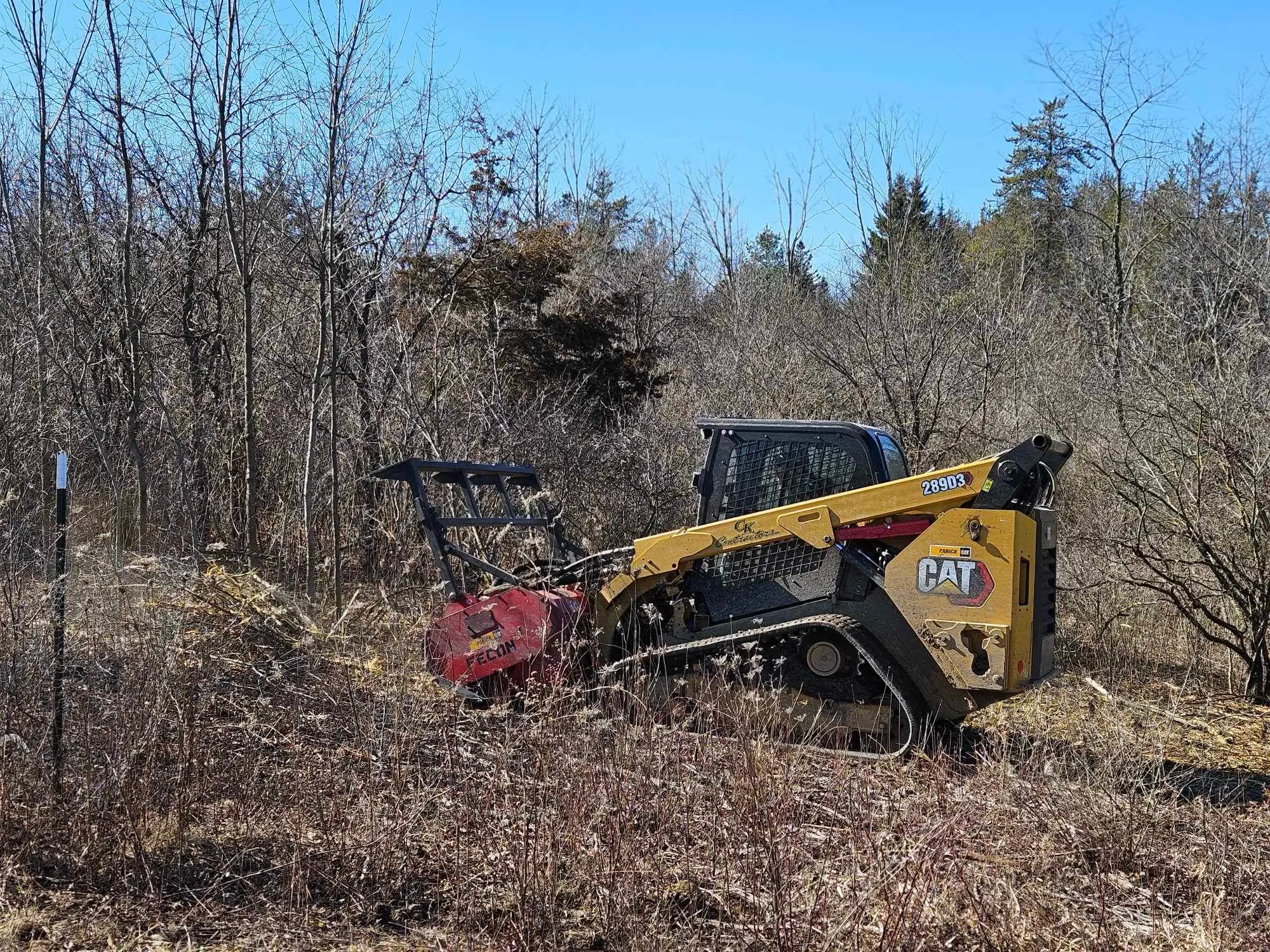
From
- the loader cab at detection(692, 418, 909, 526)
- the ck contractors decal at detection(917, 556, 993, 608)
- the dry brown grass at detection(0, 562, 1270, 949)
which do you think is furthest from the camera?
the loader cab at detection(692, 418, 909, 526)

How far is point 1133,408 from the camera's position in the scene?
785 cm

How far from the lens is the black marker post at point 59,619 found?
4199 millimetres

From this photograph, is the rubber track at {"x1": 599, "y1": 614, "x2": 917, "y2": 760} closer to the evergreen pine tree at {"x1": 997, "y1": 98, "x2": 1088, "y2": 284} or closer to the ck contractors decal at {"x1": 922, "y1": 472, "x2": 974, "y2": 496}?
the ck contractors decal at {"x1": 922, "y1": 472, "x2": 974, "y2": 496}

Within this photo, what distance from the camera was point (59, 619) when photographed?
431cm

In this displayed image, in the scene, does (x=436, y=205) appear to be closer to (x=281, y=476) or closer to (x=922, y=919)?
(x=281, y=476)

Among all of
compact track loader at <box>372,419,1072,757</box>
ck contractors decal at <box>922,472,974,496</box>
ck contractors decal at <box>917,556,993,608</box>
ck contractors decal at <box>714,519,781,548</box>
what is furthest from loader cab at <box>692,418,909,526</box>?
ck contractors decal at <box>917,556,993,608</box>

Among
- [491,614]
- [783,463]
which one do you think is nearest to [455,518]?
[491,614]

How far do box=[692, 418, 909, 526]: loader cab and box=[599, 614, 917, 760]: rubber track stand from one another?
751 millimetres

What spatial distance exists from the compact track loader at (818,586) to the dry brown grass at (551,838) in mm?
784

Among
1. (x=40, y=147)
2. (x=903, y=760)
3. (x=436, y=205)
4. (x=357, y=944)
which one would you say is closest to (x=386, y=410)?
(x=436, y=205)

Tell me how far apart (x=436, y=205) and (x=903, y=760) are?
6.78 meters

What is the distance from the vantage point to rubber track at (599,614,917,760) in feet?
19.0

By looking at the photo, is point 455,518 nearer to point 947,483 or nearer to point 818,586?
point 818,586

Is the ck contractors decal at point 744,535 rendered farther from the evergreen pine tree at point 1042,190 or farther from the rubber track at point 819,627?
the evergreen pine tree at point 1042,190
